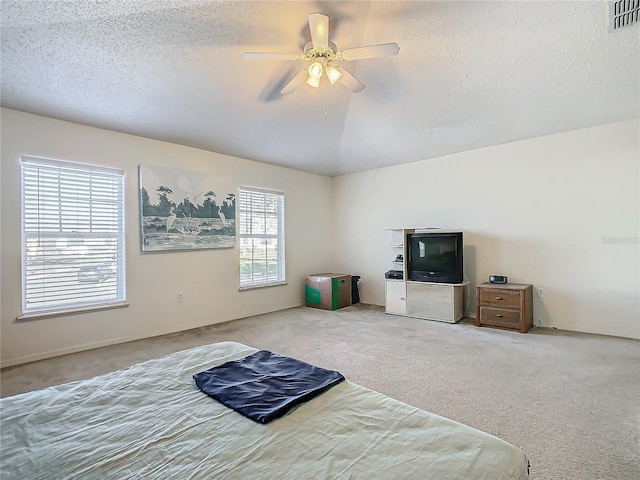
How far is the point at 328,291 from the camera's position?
568 cm

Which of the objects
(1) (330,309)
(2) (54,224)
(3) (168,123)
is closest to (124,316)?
(2) (54,224)

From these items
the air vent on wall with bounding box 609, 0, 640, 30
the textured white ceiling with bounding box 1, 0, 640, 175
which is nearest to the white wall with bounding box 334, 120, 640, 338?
the textured white ceiling with bounding box 1, 0, 640, 175

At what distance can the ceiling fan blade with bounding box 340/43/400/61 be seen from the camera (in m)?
2.17

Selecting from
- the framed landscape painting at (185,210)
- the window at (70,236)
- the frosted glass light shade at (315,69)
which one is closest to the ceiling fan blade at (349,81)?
the frosted glass light shade at (315,69)

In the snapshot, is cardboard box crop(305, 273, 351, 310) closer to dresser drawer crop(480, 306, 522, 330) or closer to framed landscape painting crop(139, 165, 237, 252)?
framed landscape painting crop(139, 165, 237, 252)

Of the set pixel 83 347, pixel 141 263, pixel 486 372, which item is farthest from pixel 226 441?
pixel 141 263

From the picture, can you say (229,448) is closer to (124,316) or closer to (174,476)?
(174,476)

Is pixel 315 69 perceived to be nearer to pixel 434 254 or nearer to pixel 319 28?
pixel 319 28

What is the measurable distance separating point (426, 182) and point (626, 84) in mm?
2692

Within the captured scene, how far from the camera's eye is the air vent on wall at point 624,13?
2.16m

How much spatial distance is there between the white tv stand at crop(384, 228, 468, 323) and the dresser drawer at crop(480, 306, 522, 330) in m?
0.39

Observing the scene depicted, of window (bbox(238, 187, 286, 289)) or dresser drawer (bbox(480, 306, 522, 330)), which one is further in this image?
window (bbox(238, 187, 286, 289))

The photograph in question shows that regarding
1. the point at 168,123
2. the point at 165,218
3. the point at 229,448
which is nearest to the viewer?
the point at 229,448

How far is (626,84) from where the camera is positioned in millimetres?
3080
